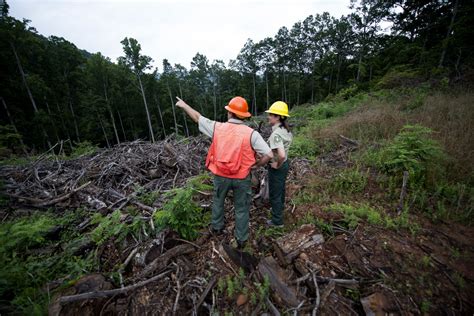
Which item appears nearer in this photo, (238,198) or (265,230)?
(238,198)

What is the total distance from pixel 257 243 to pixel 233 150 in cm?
163

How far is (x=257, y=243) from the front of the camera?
2.93 metres

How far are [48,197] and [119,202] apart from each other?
6.11 ft

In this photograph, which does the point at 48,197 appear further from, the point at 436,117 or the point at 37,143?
the point at 37,143

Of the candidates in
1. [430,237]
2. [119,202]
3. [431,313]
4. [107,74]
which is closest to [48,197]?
[119,202]

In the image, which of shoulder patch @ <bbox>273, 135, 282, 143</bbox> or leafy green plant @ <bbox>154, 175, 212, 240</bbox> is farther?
shoulder patch @ <bbox>273, 135, 282, 143</bbox>

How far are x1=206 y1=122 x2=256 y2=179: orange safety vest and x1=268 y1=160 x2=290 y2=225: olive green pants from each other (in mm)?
736

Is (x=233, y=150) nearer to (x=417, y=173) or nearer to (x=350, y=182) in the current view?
(x=350, y=182)

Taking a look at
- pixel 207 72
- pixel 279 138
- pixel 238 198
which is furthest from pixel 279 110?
pixel 207 72

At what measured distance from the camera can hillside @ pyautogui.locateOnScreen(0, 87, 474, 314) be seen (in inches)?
80.6

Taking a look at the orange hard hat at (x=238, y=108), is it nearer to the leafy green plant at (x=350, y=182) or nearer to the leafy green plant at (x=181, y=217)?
the leafy green plant at (x=181, y=217)

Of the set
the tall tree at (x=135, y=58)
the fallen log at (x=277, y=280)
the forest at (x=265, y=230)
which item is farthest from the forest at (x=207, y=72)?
the fallen log at (x=277, y=280)

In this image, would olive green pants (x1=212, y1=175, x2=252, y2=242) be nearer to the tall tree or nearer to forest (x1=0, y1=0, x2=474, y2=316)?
forest (x1=0, y1=0, x2=474, y2=316)

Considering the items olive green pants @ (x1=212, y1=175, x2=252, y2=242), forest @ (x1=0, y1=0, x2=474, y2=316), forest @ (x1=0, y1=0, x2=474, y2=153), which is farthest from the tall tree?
olive green pants @ (x1=212, y1=175, x2=252, y2=242)
